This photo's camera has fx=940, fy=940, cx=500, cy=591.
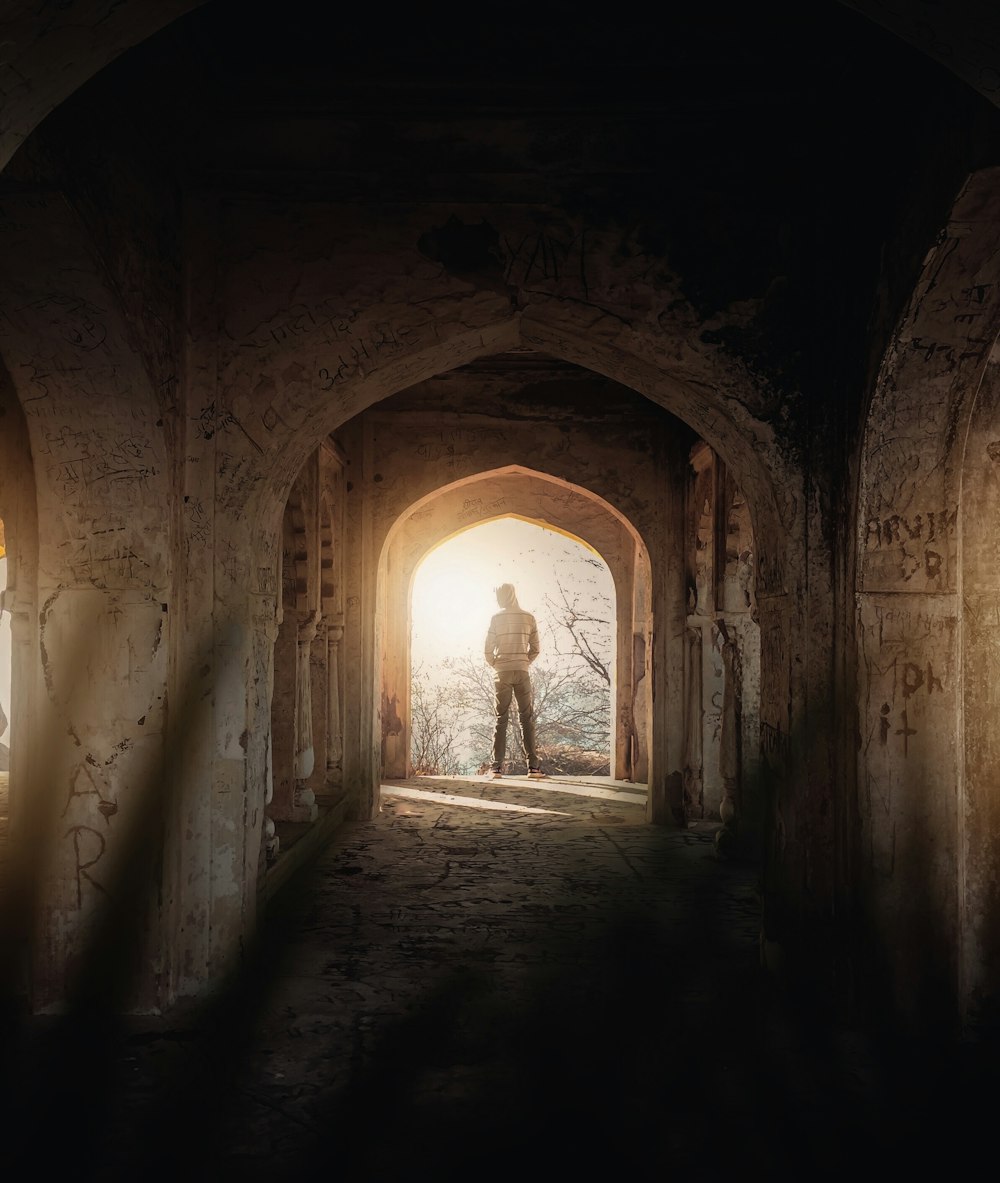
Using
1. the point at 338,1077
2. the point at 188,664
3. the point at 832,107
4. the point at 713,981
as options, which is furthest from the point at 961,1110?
the point at 832,107

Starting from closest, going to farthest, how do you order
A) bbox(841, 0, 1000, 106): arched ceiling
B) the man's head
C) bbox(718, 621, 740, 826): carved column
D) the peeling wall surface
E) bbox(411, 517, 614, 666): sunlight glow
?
bbox(841, 0, 1000, 106): arched ceiling, the peeling wall surface, bbox(718, 621, 740, 826): carved column, the man's head, bbox(411, 517, 614, 666): sunlight glow

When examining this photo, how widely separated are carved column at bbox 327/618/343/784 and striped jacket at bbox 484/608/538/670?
310 cm

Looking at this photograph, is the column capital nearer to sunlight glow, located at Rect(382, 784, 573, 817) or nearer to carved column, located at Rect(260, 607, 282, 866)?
carved column, located at Rect(260, 607, 282, 866)

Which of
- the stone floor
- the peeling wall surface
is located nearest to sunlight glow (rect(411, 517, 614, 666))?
the stone floor

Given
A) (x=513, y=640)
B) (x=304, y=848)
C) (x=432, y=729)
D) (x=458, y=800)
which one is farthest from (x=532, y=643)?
(x=432, y=729)

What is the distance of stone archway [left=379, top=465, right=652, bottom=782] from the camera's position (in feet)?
33.9

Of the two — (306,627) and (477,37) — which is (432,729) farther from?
(477,37)

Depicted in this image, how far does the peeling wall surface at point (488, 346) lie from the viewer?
3.42 m

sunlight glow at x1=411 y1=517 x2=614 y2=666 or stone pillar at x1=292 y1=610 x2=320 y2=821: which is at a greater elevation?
sunlight glow at x1=411 y1=517 x2=614 y2=666

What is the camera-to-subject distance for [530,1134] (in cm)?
281

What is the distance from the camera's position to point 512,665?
10727 mm

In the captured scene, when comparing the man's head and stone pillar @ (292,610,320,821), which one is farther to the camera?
the man's head

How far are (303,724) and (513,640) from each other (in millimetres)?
4241

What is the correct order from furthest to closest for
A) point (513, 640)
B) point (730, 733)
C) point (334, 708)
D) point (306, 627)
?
point (513, 640)
point (334, 708)
point (730, 733)
point (306, 627)
